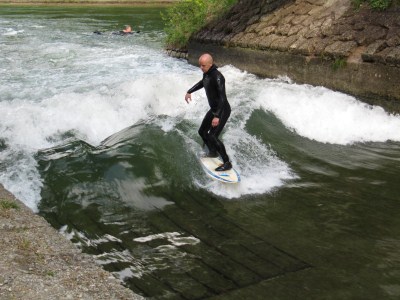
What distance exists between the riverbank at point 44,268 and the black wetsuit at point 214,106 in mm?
3531

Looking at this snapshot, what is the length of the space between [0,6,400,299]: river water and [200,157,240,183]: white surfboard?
163mm

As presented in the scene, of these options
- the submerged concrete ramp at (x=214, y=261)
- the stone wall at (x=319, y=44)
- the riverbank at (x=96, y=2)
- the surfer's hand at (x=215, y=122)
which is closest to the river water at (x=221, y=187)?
the submerged concrete ramp at (x=214, y=261)

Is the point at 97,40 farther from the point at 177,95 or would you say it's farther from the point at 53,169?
the point at 53,169

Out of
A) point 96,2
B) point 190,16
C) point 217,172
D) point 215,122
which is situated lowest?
point 217,172

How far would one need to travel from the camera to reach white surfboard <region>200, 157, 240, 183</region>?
8625 millimetres

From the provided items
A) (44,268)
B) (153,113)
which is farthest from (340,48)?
(44,268)

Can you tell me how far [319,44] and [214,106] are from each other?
7740 mm

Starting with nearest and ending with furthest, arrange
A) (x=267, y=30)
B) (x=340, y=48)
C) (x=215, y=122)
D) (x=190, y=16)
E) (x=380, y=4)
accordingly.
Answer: (x=215, y=122) < (x=340, y=48) < (x=380, y=4) < (x=267, y=30) < (x=190, y=16)

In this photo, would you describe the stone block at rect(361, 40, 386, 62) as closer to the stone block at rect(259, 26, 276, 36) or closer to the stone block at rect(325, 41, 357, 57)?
the stone block at rect(325, 41, 357, 57)

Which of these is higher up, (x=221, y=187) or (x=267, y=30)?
(x=267, y=30)

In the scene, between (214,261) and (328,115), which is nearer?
(214,261)

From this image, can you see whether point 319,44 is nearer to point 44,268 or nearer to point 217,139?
point 217,139

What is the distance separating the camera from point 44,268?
5.44 m

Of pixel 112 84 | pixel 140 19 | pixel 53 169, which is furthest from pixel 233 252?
pixel 140 19
